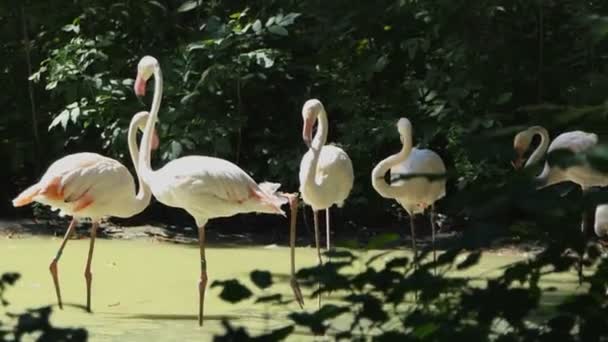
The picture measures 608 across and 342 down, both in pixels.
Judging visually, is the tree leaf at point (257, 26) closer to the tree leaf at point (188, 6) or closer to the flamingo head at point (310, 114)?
the tree leaf at point (188, 6)

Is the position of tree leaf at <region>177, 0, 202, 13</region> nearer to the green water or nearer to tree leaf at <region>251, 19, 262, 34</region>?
tree leaf at <region>251, 19, 262, 34</region>

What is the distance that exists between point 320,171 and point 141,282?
1.37 metres

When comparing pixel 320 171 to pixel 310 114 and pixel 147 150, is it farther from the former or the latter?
pixel 147 150

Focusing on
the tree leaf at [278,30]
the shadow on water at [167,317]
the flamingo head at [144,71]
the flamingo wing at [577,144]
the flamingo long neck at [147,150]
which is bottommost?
the shadow on water at [167,317]

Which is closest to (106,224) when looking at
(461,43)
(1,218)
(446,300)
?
(1,218)

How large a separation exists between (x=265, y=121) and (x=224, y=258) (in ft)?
8.63

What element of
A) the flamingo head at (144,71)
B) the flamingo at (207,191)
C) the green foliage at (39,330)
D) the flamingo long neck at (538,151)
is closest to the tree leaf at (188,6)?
the flamingo head at (144,71)

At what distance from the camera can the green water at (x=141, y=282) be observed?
612cm

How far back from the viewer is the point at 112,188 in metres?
6.95

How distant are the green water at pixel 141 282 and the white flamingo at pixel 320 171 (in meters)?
0.59

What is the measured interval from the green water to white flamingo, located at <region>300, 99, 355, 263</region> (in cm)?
59

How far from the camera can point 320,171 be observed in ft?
24.6

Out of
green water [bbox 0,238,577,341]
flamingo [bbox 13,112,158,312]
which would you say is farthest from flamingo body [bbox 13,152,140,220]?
green water [bbox 0,238,577,341]

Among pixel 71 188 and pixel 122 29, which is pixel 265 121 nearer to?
pixel 122 29
